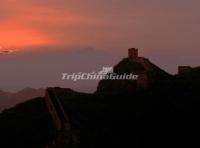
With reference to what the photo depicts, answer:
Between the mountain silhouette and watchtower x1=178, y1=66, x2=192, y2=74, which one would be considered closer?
the mountain silhouette

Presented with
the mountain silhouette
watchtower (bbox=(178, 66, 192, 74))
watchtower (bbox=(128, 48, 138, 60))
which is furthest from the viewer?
watchtower (bbox=(128, 48, 138, 60))

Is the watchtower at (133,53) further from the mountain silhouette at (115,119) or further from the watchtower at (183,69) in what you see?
the mountain silhouette at (115,119)

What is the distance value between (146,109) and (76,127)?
12.4 metres

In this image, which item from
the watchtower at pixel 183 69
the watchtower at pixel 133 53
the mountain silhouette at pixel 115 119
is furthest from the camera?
the watchtower at pixel 133 53

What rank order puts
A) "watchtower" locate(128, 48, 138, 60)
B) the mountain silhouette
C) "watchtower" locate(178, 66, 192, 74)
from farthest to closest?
"watchtower" locate(128, 48, 138, 60) < "watchtower" locate(178, 66, 192, 74) < the mountain silhouette

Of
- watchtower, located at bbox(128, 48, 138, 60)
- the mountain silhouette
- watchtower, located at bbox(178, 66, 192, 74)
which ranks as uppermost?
watchtower, located at bbox(128, 48, 138, 60)

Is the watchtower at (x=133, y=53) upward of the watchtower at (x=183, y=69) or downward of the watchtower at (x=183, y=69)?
upward

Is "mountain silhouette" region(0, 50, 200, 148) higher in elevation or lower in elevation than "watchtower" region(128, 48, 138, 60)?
lower

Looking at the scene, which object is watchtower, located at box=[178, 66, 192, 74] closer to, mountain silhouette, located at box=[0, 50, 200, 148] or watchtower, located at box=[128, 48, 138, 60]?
watchtower, located at box=[128, 48, 138, 60]

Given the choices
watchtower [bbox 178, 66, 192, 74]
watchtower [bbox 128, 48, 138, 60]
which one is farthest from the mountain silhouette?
watchtower [bbox 128, 48, 138, 60]

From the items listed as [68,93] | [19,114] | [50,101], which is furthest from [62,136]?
[68,93]

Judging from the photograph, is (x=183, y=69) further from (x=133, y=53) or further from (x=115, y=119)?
(x=115, y=119)

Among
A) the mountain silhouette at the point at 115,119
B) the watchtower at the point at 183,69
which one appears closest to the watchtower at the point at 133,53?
the watchtower at the point at 183,69

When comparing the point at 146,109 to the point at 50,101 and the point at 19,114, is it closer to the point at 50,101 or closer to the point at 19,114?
the point at 50,101
